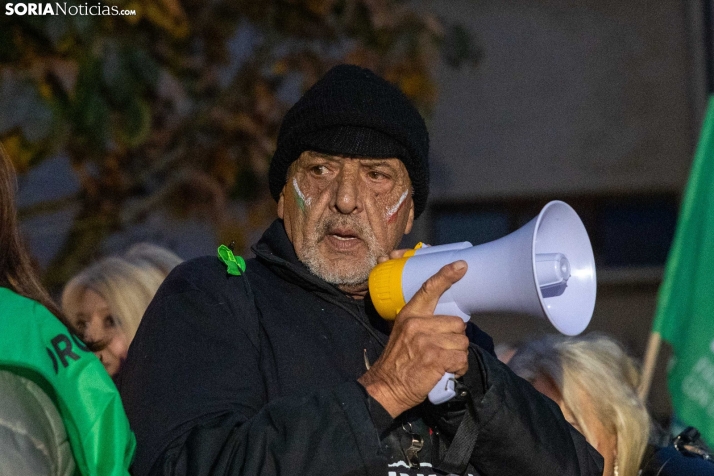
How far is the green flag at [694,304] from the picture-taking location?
4.76 meters

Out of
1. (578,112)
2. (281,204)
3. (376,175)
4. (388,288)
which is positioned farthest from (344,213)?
(578,112)

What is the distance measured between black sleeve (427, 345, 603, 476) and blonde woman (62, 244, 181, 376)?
1978 mm

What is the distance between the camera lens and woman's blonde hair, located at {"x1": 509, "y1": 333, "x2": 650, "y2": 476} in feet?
11.3

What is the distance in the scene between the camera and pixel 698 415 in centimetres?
473

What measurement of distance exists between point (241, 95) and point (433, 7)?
2.71 m

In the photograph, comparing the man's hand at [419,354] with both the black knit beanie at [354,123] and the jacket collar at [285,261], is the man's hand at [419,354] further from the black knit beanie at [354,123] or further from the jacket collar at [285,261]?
the black knit beanie at [354,123]

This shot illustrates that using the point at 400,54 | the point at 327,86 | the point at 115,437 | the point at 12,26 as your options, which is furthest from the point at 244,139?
the point at 115,437

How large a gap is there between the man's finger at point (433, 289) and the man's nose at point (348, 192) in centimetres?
56

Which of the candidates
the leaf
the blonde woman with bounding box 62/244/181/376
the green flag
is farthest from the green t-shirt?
the green flag

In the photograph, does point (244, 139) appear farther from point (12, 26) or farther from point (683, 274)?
point (683, 274)

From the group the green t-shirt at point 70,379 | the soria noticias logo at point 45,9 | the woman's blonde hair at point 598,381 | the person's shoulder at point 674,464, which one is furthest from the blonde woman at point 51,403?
the soria noticias logo at point 45,9

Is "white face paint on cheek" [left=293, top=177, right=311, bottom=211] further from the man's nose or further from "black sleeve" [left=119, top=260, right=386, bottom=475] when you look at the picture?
"black sleeve" [left=119, top=260, right=386, bottom=475]

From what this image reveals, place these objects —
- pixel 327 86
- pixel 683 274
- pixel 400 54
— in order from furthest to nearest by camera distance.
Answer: pixel 400 54
pixel 683 274
pixel 327 86

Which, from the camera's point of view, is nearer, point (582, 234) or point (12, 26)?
point (582, 234)
